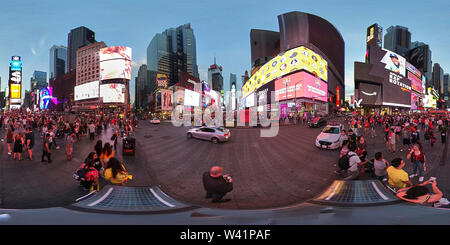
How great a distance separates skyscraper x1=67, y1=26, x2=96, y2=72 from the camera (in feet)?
399

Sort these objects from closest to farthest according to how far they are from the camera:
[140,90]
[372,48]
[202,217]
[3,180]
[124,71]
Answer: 1. [202,217]
2. [3,180]
3. [124,71]
4. [372,48]
5. [140,90]

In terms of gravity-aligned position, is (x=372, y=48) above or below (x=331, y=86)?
above

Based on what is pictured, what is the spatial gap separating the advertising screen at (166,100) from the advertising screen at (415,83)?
93.2m

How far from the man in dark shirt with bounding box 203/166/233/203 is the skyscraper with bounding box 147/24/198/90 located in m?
102

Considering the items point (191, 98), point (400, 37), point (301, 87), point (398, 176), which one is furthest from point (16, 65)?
point (400, 37)

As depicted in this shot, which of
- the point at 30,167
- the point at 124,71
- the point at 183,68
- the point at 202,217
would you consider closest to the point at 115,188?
the point at 202,217

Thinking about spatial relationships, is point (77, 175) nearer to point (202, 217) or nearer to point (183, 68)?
point (202, 217)

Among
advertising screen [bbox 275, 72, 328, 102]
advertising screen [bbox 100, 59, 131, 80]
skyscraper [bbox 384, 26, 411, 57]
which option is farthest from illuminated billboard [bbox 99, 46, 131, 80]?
skyscraper [bbox 384, 26, 411, 57]

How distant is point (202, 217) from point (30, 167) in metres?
5.05

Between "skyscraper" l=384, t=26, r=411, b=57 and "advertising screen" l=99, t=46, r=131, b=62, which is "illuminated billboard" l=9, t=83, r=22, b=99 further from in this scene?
"skyscraper" l=384, t=26, r=411, b=57

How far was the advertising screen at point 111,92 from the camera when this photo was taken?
47.7m

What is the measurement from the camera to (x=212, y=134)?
687 centimetres

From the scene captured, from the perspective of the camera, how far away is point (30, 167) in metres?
4.13

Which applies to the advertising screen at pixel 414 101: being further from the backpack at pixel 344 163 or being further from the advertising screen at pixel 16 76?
the advertising screen at pixel 16 76
